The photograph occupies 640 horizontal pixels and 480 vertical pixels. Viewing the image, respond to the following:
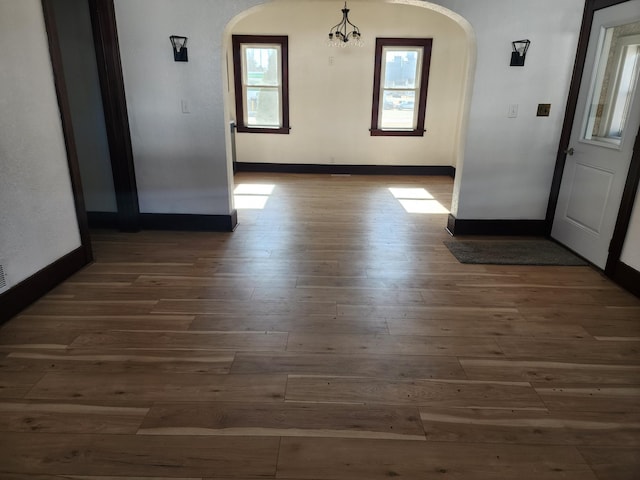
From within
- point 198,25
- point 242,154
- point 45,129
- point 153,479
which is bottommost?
point 153,479

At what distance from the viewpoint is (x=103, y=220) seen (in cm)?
431

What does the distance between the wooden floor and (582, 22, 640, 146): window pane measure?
1184 mm

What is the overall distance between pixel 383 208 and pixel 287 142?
8.99 ft

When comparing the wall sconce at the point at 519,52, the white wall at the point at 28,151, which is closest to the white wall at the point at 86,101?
the white wall at the point at 28,151

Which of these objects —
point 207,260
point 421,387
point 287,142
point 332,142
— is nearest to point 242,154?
point 287,142

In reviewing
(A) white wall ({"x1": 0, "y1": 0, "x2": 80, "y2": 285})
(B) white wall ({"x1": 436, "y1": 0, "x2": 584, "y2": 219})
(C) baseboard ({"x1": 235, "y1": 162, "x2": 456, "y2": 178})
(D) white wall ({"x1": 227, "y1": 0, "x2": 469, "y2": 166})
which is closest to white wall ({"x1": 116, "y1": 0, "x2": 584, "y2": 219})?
(B) white wall ({"x1": 436, "y1": 0, "x2": 584, "y2": 219})

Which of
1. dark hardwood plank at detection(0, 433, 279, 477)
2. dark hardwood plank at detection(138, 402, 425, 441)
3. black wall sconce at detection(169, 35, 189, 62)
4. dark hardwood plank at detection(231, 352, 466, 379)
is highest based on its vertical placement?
black wall sconce at detection(169, 35, 189, 62)

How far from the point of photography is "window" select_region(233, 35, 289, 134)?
22.3 ft

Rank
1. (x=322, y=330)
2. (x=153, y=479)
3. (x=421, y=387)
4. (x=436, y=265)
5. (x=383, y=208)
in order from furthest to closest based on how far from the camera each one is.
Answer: (x=383, y=208) → (x=436, y=265) → (x=322, y=330) → (x=421, y=387) → (x=153, y=479)

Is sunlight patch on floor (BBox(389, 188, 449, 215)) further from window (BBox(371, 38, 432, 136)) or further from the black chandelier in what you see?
the black chandelier

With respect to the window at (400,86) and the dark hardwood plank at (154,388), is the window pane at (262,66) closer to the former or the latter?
the window at (400,86)

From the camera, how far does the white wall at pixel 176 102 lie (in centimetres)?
370

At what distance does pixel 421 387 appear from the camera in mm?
2082

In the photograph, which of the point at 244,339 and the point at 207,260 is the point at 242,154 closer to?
the point at 207,260
